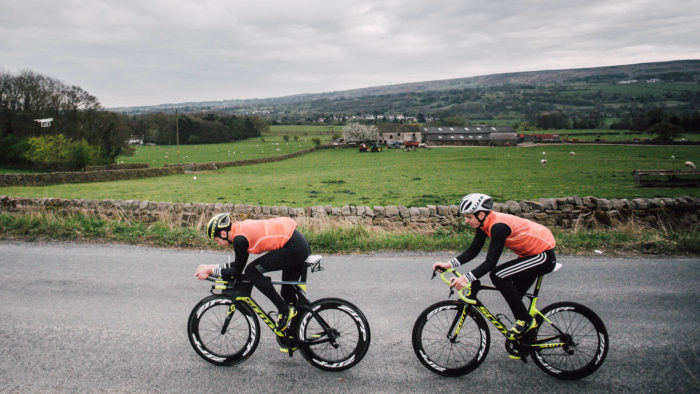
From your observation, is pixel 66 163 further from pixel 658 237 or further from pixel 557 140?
pixel 557 140

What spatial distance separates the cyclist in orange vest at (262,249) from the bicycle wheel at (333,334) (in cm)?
28

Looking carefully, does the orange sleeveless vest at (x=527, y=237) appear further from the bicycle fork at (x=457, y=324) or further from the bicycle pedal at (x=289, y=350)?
the bicycle pedal at (x=289, y=350)

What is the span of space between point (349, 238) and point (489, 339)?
19.6ft

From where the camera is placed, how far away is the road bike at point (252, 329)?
454 cm

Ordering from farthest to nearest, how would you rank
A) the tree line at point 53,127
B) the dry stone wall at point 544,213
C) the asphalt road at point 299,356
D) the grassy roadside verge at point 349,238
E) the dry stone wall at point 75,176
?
the tree line at point 53,127 < the dry stone wall at point 75,176 < the dry stone wall at point 544,213 < the grassy roadside verge at point 349,238 < the asphalt road at point 299,356

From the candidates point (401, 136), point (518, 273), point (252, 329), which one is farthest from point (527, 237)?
point (401, 136)

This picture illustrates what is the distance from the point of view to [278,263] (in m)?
4.55

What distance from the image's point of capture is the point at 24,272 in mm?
7648

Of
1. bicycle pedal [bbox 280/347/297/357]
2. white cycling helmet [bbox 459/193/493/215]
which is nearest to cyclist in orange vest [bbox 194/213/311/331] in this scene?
bicycle pedal [bbox 280/347/297/357]

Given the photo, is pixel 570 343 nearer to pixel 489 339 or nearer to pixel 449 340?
pixel 489 339

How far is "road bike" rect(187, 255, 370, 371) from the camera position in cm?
454

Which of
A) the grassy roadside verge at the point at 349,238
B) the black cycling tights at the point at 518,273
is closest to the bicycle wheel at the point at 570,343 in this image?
the black cycling tights at the point at 518,273

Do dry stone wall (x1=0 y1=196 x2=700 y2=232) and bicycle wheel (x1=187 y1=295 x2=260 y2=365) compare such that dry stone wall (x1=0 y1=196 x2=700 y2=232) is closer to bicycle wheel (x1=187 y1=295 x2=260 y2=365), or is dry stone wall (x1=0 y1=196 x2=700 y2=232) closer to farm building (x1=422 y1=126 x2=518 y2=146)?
bicycle wheel (x1=187 y1=295 x2=260 y2=365)

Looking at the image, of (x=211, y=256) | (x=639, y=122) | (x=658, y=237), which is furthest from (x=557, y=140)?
(x=211, y=256)
